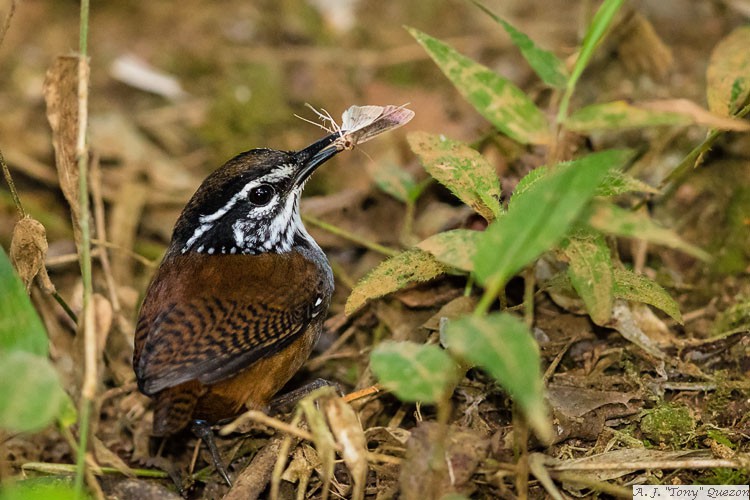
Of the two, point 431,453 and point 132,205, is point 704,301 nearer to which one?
point 431,453

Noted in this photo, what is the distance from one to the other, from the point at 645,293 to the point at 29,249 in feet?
9.20

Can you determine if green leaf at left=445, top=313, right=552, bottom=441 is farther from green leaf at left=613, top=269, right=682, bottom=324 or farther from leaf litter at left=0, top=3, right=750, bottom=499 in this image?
green leaf at left=613, top=269, right=682, bottom=324

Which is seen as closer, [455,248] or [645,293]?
[455,248]

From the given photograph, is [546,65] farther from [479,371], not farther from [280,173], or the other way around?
[280,173]

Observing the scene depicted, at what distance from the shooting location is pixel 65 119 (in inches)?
172

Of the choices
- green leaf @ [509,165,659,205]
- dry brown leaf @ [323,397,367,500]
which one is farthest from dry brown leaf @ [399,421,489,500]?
green leaf @ [509,165,659,205]

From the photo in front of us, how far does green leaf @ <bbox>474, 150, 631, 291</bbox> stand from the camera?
8.46ft

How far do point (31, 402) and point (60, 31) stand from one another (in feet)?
18.9

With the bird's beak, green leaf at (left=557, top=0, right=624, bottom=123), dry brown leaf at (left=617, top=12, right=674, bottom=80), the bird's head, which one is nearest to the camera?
green leaf at (left=557, top=0, right=624, bottom=123)

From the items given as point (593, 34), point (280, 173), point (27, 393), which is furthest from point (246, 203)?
point (593, 34)

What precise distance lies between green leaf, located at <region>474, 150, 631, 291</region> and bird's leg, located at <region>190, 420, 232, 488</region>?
2.11 m

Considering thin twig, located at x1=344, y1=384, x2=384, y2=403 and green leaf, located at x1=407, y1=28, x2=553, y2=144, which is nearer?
green leaf, located at x1=407, y1=28, x2=553, y2=144

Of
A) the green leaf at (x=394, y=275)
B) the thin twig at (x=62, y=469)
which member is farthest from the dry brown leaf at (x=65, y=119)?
the green leaf at (x=394, y=275)

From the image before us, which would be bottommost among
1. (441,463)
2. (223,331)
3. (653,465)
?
(653,465)
